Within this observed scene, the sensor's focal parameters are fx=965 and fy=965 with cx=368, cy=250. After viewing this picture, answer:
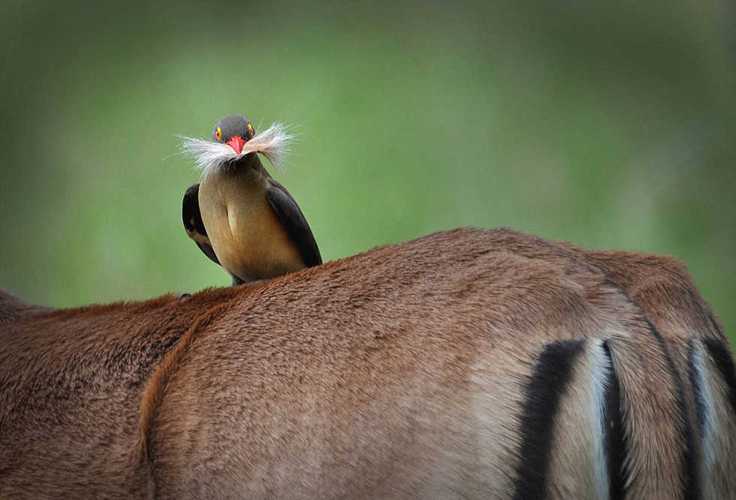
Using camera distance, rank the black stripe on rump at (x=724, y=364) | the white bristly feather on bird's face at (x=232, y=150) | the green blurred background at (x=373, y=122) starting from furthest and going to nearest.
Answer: the green blurred background at (x=373, y=122)
the white bristly feather on bird's face at (x=232, y=150)
the black stripe on rump at (x=724, y=364)

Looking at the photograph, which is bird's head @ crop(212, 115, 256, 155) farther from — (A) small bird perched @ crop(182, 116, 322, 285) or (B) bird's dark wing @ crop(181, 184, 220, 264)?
(B) bird's dark wing @ crop(181, 184, 220, 264)

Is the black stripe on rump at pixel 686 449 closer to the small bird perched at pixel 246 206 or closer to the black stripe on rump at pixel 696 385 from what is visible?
the black stripe on rump at pixel 696 385

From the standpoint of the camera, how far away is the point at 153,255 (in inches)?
129

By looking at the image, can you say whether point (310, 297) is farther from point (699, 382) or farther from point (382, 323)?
point (699, 382)

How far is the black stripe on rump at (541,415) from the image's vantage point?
42.3 inches

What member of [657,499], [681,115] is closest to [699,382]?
[657,499]

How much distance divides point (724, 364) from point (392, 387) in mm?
426

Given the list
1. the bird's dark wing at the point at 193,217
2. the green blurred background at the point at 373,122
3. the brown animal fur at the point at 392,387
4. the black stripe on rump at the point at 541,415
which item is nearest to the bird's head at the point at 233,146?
the bird's dark wing at the point at 193,217

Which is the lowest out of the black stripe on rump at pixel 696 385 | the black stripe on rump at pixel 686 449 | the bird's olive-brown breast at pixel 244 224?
the black stripe on rump at pixel 686 449

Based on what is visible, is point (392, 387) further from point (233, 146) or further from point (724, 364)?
point (233, 146)

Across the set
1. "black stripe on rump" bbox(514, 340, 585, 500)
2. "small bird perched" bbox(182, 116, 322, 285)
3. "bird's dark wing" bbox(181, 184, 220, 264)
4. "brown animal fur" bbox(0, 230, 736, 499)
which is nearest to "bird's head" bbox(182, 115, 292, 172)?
"small bird perched" bbox(182, 116, 322, 285)

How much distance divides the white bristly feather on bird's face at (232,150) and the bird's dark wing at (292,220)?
6 cm

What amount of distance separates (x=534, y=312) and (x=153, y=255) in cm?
232

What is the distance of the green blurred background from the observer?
322 centimetres
